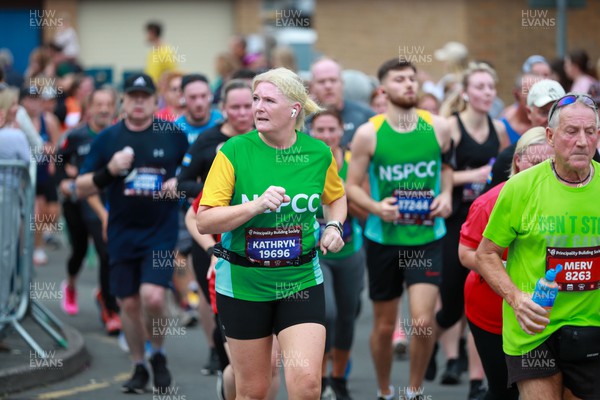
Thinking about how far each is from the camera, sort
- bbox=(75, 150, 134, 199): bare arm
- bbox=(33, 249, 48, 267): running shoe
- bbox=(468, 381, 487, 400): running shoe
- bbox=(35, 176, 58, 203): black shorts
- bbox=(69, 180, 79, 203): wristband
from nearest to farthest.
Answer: bbox=(468, 381, 487, 400): running shoe, bbox=(75, 150, 134, 199): bare arm, bbox=(69, 180, 79, 203): wristband, bbox=(33, 249, 48, 267): running shoe, bbox=(35, 176, 58, 203): black shorts

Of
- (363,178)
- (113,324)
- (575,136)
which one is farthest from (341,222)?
(113,324)

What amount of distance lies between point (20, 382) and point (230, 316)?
10.9ft

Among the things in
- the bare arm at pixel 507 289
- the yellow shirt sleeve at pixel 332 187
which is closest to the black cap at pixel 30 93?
the yellow shirt sleeve at pixel 332 187

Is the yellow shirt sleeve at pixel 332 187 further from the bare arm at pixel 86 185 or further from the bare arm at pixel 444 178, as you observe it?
the bare arm at pixel 86 185

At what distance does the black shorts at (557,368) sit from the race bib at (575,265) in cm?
23

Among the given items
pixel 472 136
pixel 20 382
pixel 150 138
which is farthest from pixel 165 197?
pixel 472 136

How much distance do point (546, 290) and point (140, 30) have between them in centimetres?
2344

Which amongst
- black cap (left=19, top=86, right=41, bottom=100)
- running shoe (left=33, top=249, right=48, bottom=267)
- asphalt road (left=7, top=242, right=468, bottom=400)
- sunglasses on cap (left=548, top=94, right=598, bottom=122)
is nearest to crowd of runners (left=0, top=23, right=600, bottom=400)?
sunglasses on cap (left=548, top=94, right=598, bottom=122)

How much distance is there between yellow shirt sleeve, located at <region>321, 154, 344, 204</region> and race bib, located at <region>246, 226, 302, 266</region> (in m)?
0.49

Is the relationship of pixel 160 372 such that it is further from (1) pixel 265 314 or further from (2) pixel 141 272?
(1) pixel 265 314

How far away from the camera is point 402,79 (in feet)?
27.1

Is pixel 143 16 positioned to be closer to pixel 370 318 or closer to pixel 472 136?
pixel 370 318

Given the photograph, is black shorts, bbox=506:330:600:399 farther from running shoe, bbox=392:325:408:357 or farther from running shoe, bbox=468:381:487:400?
running shoe, bbox=392:325:408:357

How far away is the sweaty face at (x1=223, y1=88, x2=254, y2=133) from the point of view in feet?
25.4
